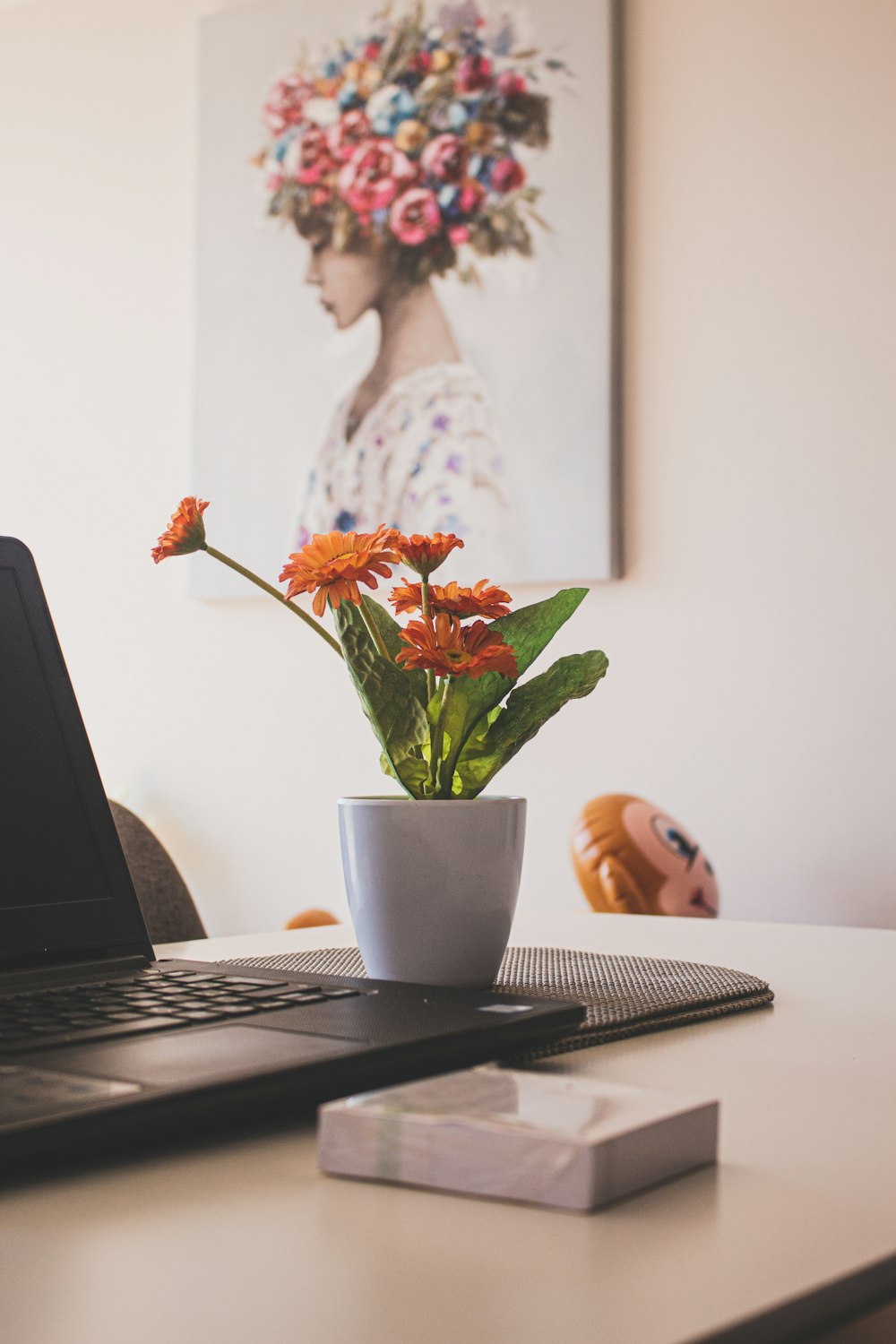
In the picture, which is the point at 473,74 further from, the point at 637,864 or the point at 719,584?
the point at 637,864

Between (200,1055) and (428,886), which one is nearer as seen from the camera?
(200,1055)

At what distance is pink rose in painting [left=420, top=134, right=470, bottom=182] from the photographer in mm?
2586

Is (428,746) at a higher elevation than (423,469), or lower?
lower

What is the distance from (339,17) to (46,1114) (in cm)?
273

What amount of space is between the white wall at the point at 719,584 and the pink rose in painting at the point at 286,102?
1.94 feet

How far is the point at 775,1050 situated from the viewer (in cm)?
62

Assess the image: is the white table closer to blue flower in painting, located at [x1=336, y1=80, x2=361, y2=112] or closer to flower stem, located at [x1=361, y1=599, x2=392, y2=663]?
flower stem, located at [x1=361, y1=599, x2=392, y2=663]

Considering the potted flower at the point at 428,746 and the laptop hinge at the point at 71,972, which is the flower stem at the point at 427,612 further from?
the laptop hinge at the point at 71,972

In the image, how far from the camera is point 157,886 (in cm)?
139

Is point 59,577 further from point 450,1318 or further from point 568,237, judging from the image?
point 450,1318

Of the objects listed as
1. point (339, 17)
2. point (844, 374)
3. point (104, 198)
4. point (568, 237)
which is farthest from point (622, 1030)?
point (104, 198)

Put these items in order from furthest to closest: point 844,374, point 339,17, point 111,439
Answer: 1. point 111,439
2. point 339,17
3. point 844,374

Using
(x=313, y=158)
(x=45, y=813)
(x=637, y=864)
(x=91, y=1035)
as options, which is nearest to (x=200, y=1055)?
(x=91, y=1035)

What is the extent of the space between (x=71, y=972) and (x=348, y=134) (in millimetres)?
2367
